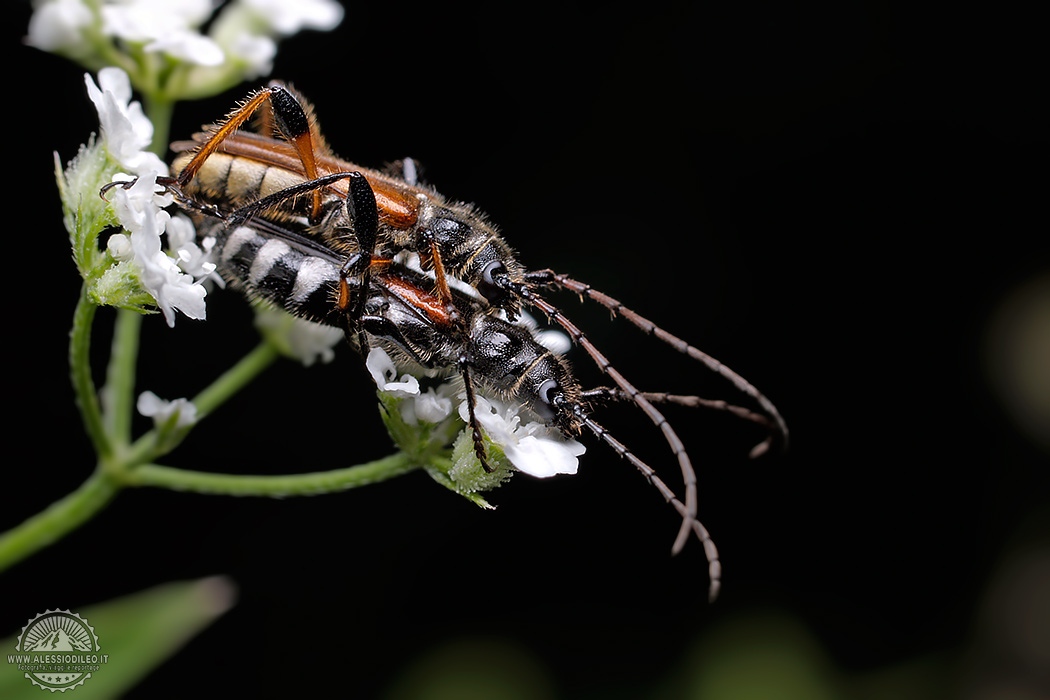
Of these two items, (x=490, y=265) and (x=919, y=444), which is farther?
(x=919, y=444)

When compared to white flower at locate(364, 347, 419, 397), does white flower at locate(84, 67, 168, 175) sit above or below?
above

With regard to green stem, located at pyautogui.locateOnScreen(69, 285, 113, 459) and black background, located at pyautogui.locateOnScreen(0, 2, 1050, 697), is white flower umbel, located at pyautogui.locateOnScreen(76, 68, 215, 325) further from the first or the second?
black background, located at pyautogui.locateOnScreen(0, 2, 1050, 697)

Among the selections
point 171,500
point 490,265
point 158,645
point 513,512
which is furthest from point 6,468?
point 490,265

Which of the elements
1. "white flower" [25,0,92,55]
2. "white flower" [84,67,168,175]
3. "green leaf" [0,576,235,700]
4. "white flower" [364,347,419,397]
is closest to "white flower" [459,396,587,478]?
"white flower" [364,347,419,397]

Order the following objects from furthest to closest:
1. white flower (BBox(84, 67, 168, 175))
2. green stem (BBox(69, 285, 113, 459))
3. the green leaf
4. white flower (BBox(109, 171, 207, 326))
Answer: the green leaf, green stem (BBox(69, 285, 113, 459)), white flower (BBox(84, 67, 168, 175)), white flower (BBox(109, 171, 207, 326))

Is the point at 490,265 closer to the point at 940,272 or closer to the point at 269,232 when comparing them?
the point at 269,232

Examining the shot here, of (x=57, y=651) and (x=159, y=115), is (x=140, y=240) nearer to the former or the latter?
(x=159, y=115)

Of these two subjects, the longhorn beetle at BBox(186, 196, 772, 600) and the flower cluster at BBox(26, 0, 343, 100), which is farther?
the flower cluster at BBox(26, 0, 343, 100)

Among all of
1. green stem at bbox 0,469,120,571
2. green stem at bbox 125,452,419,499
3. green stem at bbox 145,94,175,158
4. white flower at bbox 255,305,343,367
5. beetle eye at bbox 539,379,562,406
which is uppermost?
green stem at bbox 145,94,175,158

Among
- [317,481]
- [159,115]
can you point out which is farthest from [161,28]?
[317,481]
